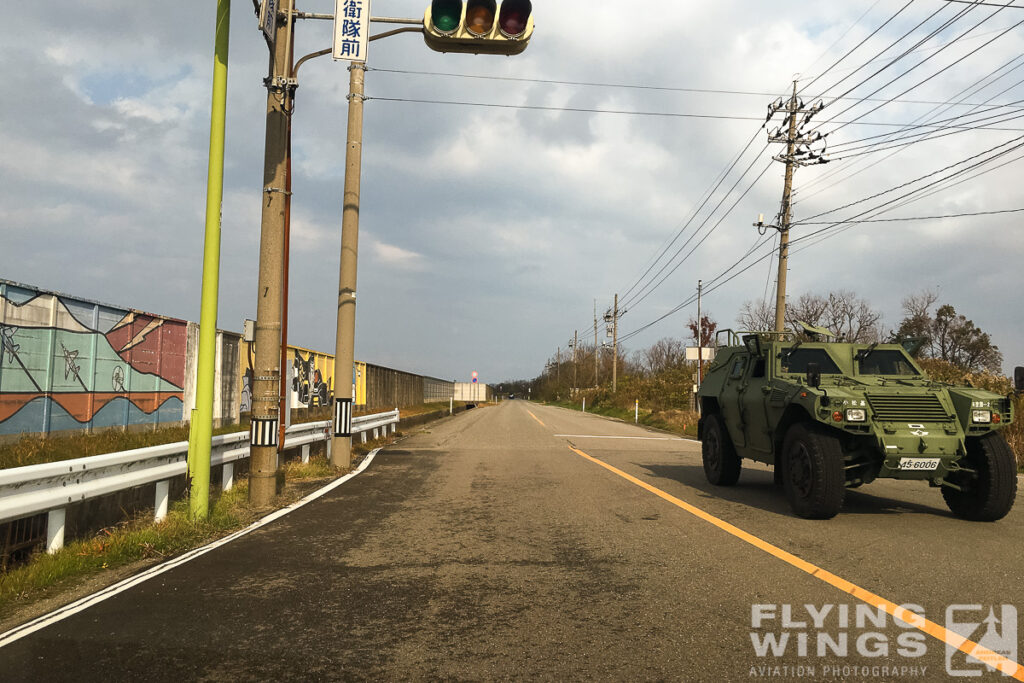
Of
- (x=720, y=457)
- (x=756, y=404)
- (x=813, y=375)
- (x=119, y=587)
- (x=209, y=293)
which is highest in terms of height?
(x=209, y=293)

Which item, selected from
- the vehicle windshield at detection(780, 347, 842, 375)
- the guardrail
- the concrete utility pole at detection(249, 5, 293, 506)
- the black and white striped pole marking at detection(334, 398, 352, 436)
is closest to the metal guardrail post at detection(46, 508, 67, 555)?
the guardrail

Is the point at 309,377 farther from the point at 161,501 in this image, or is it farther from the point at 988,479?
the point at 988,479

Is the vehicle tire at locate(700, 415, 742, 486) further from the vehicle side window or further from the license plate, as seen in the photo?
the license plate

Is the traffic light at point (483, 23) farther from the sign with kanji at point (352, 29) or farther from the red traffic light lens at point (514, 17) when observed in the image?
the sign with kanji at point (352, 29)

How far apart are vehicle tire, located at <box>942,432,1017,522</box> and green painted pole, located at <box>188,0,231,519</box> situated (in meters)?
7.92

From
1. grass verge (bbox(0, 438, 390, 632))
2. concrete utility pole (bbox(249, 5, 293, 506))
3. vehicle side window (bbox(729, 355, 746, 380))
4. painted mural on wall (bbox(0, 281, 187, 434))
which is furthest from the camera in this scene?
painted mural on wall (bbox(0, 281, 187, 434))

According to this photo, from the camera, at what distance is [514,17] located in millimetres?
7164

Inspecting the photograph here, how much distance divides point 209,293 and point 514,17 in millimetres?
4340

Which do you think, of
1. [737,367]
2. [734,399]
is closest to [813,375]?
[734,399]

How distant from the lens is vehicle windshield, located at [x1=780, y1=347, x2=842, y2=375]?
27.8ft

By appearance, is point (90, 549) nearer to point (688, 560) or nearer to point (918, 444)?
point (688, 560)

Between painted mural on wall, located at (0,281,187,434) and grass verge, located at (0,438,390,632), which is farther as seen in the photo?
painted mural on wall, located at (0,281,187,434)

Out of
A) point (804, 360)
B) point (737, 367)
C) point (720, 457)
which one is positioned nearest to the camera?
point (804, 360)

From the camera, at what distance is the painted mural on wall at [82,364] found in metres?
10.5
